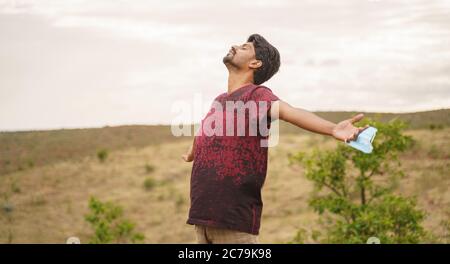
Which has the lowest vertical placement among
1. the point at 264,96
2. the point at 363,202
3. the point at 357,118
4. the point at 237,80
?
the point at 363,202

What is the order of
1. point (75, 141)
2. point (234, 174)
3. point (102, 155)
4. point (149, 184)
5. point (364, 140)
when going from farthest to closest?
point (75, 141) < point (102, 155) < point (149, 184) < point (234, 174) < point (364, 140)

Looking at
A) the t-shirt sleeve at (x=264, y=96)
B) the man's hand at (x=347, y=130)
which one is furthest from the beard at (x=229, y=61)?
→ the man's hand at (x=347, y=130)

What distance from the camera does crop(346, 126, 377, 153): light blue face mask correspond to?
3.29 m

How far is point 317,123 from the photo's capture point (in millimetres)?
3477

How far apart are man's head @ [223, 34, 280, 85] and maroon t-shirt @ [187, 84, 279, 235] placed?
0.91ft

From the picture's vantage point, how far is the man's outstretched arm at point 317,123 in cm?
336

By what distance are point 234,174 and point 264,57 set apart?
0.74 meters

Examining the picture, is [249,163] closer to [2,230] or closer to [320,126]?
[320,126]

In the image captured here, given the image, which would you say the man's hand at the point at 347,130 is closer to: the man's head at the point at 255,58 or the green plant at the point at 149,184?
the man's head at the point at 255,58

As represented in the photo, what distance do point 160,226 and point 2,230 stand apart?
610 centimetres

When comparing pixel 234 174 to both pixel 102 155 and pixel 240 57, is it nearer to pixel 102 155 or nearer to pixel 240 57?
pixel 240 57

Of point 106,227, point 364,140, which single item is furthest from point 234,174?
point 106,227
